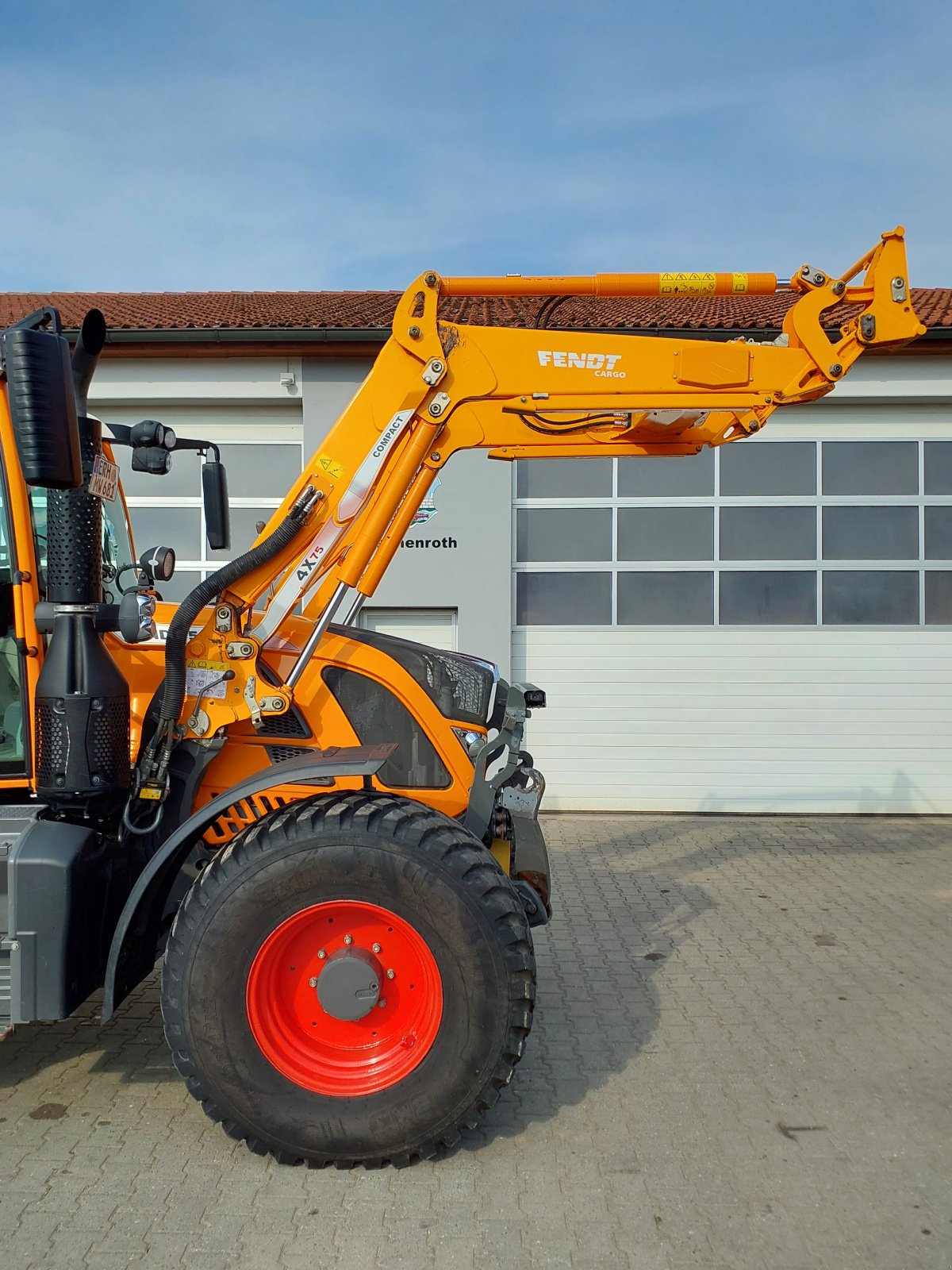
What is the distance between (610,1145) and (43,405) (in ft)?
9.76

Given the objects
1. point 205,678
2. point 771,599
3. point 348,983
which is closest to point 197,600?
point 205,678

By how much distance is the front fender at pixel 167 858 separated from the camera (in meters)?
3.20

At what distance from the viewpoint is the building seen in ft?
30.9

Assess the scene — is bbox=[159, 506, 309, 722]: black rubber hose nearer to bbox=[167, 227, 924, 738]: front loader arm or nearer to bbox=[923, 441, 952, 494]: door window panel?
bbox=[167, 227, 924, 738]: front loader arm

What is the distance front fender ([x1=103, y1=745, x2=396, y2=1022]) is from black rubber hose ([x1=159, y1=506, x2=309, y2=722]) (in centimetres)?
42

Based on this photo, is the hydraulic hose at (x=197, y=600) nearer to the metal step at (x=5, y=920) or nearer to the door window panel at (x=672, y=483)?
the metal step at (x=5, y=920)

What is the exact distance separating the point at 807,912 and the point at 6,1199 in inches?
190

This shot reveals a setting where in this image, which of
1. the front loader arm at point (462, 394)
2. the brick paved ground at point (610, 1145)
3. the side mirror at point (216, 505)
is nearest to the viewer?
the brick paved ground at point (610, 1145)

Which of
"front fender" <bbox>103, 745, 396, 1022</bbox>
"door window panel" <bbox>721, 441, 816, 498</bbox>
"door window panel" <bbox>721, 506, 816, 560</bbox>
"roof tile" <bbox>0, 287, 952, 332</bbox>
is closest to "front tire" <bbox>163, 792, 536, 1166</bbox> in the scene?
"front fender" <bbox>103, 745, 396, 1022</bbox>

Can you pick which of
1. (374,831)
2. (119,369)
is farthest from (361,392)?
(119,369)

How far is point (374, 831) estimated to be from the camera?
3.13 meters

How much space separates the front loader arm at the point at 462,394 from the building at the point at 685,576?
5.61m

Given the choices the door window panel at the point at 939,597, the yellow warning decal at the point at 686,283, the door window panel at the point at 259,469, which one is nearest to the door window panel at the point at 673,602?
the door window panel at the point at 939,597

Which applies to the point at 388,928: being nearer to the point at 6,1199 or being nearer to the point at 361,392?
the point at 6,1199
